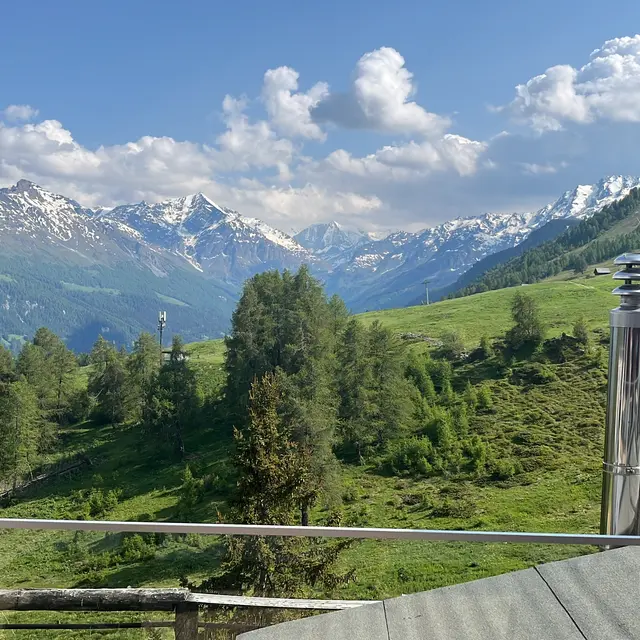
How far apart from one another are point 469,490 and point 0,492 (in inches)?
1328

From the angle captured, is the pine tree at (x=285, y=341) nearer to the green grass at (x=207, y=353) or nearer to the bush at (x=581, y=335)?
the bush at (x=581, y=335)

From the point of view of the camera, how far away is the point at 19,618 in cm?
326

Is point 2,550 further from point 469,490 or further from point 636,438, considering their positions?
point 469,490

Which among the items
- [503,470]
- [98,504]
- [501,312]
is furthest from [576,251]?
[98,504]

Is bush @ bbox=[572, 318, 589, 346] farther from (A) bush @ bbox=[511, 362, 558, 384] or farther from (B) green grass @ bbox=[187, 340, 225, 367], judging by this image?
(B) green grass @ bbox=[187, 340, 225, 367]

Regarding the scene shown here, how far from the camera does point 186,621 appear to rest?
10.2ft

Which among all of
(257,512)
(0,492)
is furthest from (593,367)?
(0,492)

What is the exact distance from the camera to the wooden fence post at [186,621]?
10.1 feet

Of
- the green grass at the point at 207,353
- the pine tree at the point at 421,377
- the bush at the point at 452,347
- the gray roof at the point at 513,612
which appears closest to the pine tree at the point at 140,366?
the green grass at the point at 207,353

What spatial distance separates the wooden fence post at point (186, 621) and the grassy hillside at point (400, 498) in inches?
7.2

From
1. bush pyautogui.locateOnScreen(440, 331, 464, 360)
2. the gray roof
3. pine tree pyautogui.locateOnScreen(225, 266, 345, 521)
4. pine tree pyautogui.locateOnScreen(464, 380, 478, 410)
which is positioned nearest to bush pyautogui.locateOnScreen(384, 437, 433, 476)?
pine tree pyautogui.locateOnScreen(225, 266, 345, 521)

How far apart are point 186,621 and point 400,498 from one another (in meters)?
31.7

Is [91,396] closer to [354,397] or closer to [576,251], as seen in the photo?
[354,397]

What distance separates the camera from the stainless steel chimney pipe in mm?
3629
